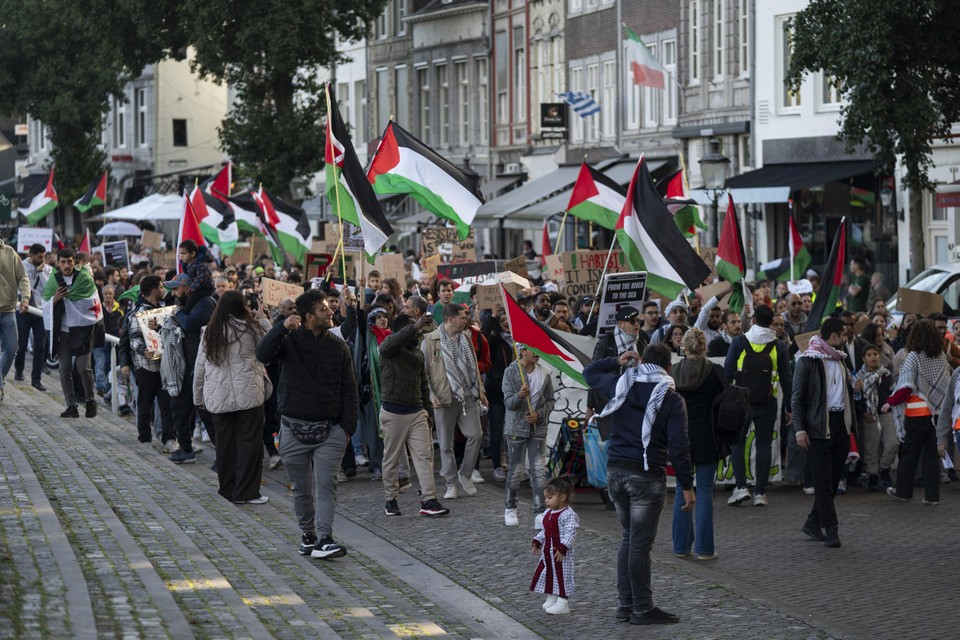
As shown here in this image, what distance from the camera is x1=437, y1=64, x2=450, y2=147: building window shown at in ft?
175

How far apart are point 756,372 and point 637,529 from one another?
516 cm

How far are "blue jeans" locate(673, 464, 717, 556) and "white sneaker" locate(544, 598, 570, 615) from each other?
201 cm

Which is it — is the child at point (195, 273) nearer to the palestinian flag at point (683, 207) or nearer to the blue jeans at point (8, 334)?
the blue jeans at point (8, 334)

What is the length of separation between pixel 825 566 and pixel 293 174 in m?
34.5

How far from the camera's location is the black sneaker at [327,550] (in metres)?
11.6

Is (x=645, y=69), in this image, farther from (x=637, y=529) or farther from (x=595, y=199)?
(x=637, y=529)

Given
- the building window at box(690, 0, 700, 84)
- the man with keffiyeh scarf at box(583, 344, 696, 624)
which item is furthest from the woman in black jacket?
the building window at box(690, 0, 700, 84)

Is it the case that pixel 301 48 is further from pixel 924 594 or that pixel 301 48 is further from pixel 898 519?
pixel 924 594

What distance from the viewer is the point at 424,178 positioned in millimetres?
18094

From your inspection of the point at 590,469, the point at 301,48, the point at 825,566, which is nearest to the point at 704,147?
the point at 301,48

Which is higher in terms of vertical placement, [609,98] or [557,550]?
[609,98]

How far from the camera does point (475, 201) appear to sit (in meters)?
18.3

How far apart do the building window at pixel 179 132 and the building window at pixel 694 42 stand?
39.9 m

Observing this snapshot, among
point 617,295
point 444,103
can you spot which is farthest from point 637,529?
point 444,103
